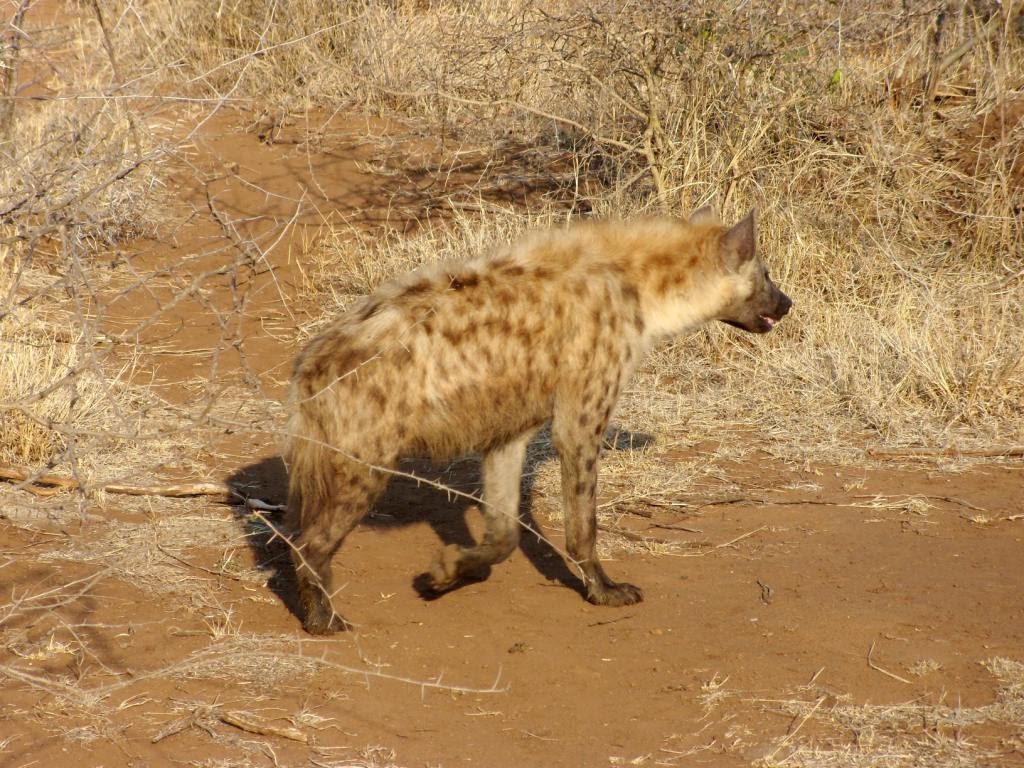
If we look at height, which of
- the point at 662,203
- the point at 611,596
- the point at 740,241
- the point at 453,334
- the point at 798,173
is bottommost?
the point at 611,596

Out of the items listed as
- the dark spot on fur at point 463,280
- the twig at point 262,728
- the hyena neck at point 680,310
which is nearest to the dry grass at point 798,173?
the hyena neck at point 680,310

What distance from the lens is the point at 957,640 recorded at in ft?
12.6

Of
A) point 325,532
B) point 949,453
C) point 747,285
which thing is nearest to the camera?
point 325,532

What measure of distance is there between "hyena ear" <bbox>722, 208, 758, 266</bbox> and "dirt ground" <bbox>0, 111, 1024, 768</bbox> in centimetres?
107

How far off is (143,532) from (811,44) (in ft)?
16.1

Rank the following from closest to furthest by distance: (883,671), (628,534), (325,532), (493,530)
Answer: (883,671), (325,532), (493,530), (628,534)

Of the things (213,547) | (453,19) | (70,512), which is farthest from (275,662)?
(453,19)

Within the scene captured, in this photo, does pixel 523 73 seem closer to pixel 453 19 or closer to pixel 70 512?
pixel 453 19

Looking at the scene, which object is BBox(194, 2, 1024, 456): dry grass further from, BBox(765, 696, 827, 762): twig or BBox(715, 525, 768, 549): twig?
BBox(765, 696, 827, 762): twig

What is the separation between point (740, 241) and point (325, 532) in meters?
1.85

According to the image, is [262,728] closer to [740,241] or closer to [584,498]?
[584,498]

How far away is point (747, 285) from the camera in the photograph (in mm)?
4699

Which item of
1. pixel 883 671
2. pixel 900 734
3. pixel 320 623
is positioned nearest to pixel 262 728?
pixel 320 623

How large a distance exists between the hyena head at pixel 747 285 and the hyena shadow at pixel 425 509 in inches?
42.2
